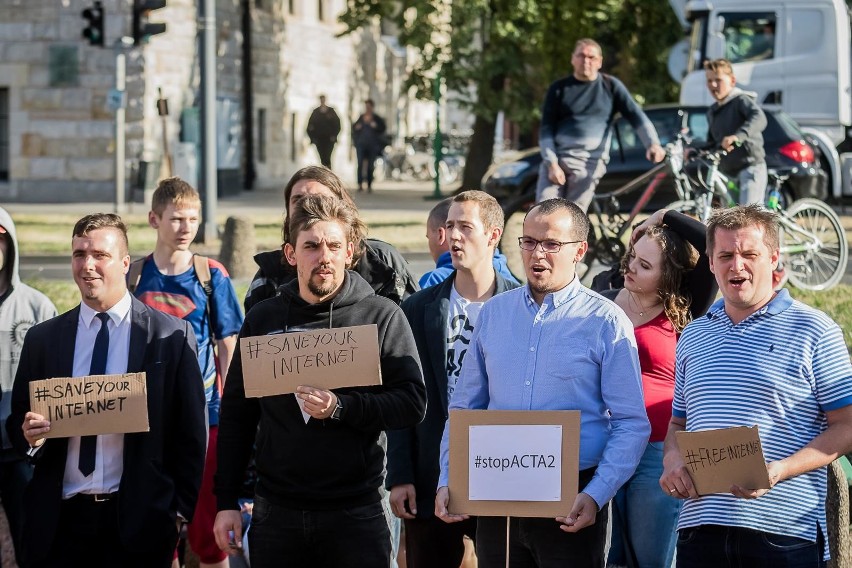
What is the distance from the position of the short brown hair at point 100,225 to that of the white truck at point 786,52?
1803 centimetres

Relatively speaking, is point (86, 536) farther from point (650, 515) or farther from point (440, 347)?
point (650, 515)

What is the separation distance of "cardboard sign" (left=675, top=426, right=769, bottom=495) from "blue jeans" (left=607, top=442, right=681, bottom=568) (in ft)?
3.21

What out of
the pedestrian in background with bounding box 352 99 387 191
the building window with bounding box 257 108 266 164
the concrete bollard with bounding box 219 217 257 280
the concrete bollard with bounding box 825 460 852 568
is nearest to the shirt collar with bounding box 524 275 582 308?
the concrete bollard with bounding box 825 460 852 568

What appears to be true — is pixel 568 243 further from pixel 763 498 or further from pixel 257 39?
pixel 257 39

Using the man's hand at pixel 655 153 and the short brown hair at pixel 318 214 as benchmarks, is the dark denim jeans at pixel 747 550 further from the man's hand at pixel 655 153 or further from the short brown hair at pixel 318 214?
the man's hand at pixel 655 153

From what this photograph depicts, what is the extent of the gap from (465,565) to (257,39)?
2891 centimetres

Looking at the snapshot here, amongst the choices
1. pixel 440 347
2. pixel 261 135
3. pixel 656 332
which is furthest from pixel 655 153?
pixel 261 135

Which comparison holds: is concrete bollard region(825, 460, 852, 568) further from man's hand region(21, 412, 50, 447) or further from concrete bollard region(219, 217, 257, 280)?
concrete bollard region(219, 217, 257, 280)

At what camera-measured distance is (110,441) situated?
548 centimetres

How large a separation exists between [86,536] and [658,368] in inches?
89.3

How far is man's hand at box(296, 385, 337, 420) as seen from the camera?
191 inches

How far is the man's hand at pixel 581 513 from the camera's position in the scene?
15.6 ft

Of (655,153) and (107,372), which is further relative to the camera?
(655,153)

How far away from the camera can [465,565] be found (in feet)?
22.4
